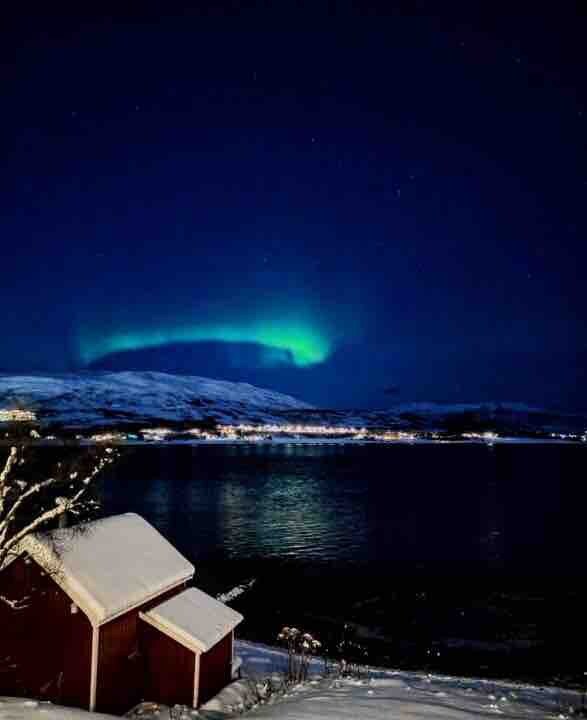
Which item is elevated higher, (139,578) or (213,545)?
(139,578)

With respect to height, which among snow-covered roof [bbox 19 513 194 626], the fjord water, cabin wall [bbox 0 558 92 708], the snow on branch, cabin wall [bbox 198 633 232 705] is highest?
the snow on branch

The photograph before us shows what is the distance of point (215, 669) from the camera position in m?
19.1

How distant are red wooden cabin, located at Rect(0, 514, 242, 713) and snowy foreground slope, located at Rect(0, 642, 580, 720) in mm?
849

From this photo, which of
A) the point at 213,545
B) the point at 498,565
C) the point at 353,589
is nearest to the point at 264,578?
the point at 353,589

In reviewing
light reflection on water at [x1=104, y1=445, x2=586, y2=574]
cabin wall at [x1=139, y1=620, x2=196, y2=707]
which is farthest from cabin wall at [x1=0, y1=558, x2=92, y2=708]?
light reflection on water at [x1=104, y1=445, x2=586, y2=574]

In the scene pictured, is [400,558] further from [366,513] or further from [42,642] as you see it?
[42,642]

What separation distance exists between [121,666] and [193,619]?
7.84ft

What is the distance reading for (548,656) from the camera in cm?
2700

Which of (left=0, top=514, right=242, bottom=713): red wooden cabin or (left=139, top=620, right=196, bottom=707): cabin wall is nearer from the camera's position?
(left=0, top=514, right=242, bottom=713): red wooden cabin

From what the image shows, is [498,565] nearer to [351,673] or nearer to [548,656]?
[548,656]

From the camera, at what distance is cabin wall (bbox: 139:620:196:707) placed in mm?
18078

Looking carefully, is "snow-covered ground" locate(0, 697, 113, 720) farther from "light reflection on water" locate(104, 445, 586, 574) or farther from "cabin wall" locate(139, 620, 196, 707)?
"light reflection on water" locate(104, 445, 586, 574)

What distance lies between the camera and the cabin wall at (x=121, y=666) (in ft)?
55.4

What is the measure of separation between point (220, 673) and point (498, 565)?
107ft
